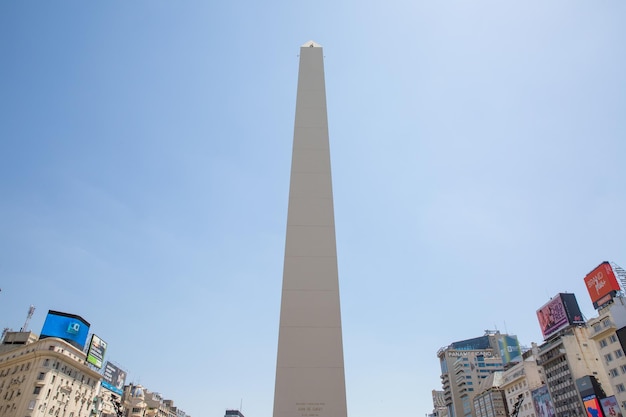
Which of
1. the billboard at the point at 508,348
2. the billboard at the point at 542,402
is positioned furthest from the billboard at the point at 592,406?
the billboard at the point at 508,348

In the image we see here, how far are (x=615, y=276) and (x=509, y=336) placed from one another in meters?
61.5

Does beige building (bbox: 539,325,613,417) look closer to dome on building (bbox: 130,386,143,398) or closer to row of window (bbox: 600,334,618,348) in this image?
row of window (bbox: 600,334,618,348)

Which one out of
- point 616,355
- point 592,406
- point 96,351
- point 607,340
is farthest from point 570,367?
point 96,351

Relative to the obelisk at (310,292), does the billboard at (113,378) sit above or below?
above

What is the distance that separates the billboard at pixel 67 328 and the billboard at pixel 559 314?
53.9 m

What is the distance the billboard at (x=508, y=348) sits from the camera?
90.6m

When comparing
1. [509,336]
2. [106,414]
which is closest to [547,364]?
[509,336]

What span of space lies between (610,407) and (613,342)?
5884mm

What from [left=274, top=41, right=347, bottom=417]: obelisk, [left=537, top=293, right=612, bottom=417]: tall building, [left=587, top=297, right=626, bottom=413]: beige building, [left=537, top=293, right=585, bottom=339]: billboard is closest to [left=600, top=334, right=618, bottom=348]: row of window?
[left=587, top=297, right=626, bottom=413]: beige building

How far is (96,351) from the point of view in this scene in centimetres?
4903

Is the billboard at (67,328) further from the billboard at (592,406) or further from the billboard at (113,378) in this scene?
the billboard at (592,406)

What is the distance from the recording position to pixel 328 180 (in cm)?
1295

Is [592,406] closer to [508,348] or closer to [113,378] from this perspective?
[508,348]

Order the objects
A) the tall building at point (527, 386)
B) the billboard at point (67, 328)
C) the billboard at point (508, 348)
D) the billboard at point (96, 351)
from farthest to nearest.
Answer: the billboard at point (508, 348), the tall building at point (527, 386), the billboard at point (96, 351), the billboard at point (67, 328)
